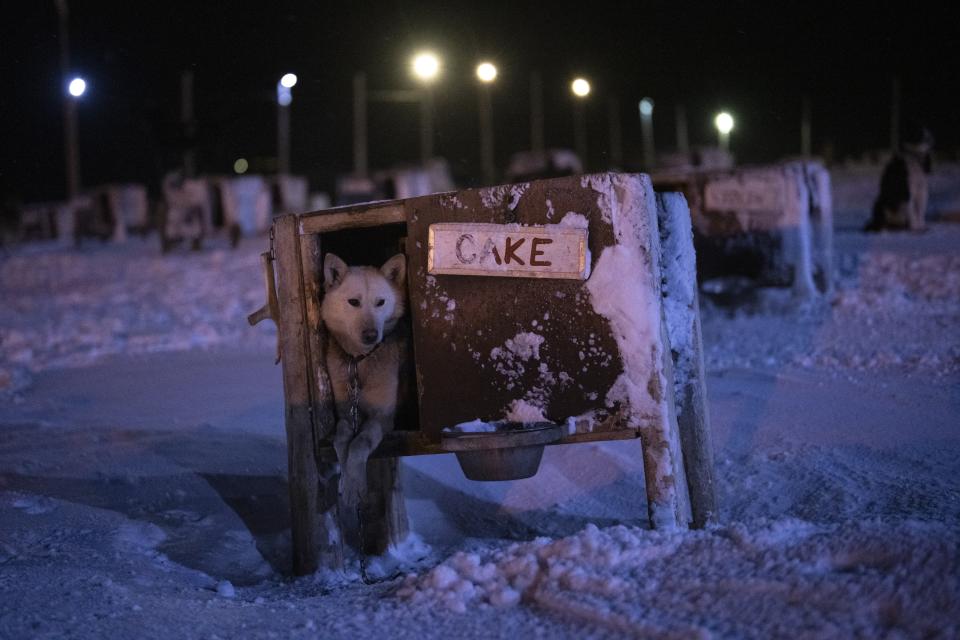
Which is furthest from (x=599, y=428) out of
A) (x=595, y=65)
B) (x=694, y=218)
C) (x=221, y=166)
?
(x=221, y=166)

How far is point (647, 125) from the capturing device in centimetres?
3431

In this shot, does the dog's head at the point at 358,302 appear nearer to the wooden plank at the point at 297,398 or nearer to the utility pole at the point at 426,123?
the wooden plank at the point at 297,398

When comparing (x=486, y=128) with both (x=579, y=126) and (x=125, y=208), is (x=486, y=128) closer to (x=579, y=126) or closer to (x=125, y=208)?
(x=579, y=126)

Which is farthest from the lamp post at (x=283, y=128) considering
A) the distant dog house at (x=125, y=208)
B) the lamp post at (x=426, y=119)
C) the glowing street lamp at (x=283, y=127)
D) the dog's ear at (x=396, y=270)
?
the dog's ear at (x=396, y=270)

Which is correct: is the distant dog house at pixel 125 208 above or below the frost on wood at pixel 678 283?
above

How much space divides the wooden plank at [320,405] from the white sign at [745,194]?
626 centimetres

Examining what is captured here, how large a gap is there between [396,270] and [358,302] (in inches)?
11.3

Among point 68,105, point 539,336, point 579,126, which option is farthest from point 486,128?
point 539,336

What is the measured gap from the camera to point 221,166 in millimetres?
33688

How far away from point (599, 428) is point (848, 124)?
2458 centimetres

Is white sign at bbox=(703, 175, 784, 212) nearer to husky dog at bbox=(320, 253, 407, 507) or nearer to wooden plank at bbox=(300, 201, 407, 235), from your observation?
husky dog at bbox=(320, 253, 407, 507)

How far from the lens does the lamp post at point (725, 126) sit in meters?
26.5

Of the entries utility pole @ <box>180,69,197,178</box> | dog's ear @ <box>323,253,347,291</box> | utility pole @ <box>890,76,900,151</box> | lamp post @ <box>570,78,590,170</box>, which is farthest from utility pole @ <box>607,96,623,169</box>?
dog's ear @ <box>323,253,347,291</box>

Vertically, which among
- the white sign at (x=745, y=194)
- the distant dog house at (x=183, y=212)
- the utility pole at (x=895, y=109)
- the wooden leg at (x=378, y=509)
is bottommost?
the wooden leg at (x=378, y=509)
